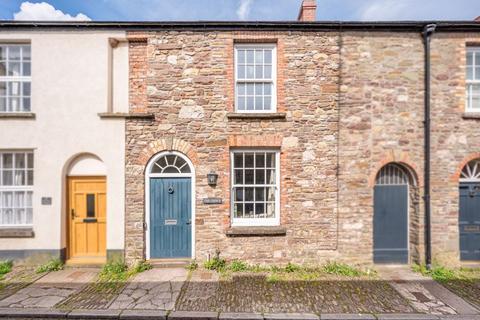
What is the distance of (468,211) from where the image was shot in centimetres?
719

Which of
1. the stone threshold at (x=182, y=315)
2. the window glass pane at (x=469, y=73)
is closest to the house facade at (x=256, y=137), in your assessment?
the window glass pane at (x=469, y=73)

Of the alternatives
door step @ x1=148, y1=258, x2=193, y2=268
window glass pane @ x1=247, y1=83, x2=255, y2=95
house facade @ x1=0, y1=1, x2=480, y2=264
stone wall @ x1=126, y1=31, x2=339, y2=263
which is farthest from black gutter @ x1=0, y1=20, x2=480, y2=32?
door step @ x1=148, y1=258, x2=193, y2=268

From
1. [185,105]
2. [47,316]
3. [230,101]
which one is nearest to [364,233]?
[230,101]

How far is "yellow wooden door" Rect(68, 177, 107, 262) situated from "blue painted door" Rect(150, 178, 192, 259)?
4.63 ft

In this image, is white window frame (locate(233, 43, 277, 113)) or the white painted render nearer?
the white painted render

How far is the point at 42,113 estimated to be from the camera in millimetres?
6969

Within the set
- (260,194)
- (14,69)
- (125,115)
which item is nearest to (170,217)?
(260,194)

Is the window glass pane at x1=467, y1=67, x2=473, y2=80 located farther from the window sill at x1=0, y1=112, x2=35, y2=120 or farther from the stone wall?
the window sill at x1=0, y1=112, x2=35, y2=120

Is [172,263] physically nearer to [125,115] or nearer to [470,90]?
[125,115]

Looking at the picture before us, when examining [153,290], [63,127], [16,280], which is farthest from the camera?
[63,127]

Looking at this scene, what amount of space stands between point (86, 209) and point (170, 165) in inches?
103

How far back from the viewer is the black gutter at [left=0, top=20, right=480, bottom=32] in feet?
22.7

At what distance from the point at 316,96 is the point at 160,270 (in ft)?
20.1

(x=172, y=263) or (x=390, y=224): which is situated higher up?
(x=390, y=224)
